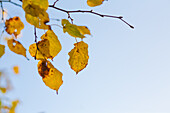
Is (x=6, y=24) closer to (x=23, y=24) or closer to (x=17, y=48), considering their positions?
(x=23, y=24)

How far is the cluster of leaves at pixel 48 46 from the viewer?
1.89 ft

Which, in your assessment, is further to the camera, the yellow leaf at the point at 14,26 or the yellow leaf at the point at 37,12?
the yellow leaf at the point at 14,26

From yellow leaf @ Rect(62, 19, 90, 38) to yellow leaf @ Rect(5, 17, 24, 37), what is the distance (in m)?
0.29

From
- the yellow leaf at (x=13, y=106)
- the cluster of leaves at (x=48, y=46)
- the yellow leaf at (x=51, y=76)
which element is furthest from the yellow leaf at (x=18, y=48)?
the yellow leaf at (x=13, y=106)

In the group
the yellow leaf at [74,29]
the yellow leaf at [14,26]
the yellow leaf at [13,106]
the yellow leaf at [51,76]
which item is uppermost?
the yellow leaf at [14,26]

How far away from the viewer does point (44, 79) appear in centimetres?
65

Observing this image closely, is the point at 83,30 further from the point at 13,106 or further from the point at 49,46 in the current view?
the point at 13,106

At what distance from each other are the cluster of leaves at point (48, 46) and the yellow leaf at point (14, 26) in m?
0.11

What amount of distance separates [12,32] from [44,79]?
288 millimetres

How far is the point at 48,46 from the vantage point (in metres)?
0.64

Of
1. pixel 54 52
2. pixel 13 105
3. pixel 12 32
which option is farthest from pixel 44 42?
pixel 13 105

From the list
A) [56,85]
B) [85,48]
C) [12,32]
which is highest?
[12,32]

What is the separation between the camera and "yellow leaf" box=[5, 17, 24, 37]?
86 cm

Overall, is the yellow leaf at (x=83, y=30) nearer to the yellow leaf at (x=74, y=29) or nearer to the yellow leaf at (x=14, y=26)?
the yellow leaf at (x=74, y=29)
